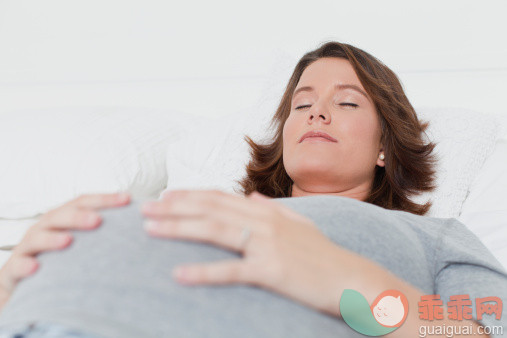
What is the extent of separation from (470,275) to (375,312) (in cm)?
26

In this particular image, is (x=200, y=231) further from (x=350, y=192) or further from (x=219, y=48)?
(x=219, y=48)

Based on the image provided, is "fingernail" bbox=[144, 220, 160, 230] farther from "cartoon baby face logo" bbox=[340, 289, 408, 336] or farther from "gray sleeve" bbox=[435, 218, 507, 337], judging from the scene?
"gray sleeve" bbox=[435, 218, 507, 337]

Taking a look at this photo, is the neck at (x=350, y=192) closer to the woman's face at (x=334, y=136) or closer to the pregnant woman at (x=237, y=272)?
the woman's face at (x=334, y=136)

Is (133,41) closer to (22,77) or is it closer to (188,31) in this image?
(188,31)

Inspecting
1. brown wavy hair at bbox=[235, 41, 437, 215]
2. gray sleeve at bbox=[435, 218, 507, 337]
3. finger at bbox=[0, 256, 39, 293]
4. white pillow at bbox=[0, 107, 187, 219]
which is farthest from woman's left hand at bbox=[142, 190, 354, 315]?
white pillow at bbox=[0, 107, 187, 219]

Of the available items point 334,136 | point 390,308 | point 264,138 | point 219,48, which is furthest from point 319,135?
point 219,48

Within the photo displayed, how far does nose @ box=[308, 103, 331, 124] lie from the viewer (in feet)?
3.41

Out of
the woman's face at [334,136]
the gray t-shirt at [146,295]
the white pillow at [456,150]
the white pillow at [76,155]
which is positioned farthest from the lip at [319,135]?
the white pillow at [76,155]

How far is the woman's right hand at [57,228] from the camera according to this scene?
52 centimetres

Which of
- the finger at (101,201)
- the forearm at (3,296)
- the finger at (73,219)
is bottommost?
the forearm at (3,296)

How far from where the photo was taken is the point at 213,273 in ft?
1.48

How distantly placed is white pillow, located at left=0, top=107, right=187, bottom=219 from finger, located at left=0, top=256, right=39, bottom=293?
80cm

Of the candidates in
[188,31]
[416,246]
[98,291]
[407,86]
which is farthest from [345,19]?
[98,291]

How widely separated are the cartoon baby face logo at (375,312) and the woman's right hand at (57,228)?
0.30 metres
